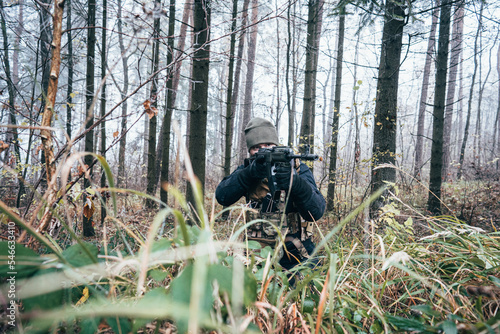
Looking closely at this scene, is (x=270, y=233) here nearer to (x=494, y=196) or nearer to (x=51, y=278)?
(x=51, y=278)

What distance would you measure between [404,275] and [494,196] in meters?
7.84

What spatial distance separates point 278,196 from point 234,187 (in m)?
0.74

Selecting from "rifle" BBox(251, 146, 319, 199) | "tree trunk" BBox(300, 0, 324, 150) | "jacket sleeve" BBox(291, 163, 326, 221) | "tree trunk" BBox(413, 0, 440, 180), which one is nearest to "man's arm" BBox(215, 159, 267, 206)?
"rifle" BBox(251, 146, 319, 199)

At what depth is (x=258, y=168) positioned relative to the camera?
264 centimetres

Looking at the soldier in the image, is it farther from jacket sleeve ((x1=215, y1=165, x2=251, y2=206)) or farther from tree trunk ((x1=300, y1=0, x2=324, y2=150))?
A: tree trunk ((x1=300, y1=0, x2=324, y2=150))

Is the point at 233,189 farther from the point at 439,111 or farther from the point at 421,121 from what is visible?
the point at 421,121

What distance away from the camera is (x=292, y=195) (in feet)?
8.14

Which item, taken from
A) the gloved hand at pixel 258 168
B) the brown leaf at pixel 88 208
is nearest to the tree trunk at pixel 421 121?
the gloved hand at pixel 258 168

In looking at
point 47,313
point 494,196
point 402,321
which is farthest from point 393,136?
point 494,196

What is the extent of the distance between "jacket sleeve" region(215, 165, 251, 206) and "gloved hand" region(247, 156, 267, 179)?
95 millimetres

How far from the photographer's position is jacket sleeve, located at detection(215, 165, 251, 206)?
285 centimetres

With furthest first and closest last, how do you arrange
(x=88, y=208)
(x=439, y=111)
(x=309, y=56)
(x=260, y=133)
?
(x=309, y=56)
(x=439, y=111)
(x=260, y=133)
(x=88, y=208)

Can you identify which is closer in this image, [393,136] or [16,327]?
[16,327]

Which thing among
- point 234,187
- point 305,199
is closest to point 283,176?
point 305,199
